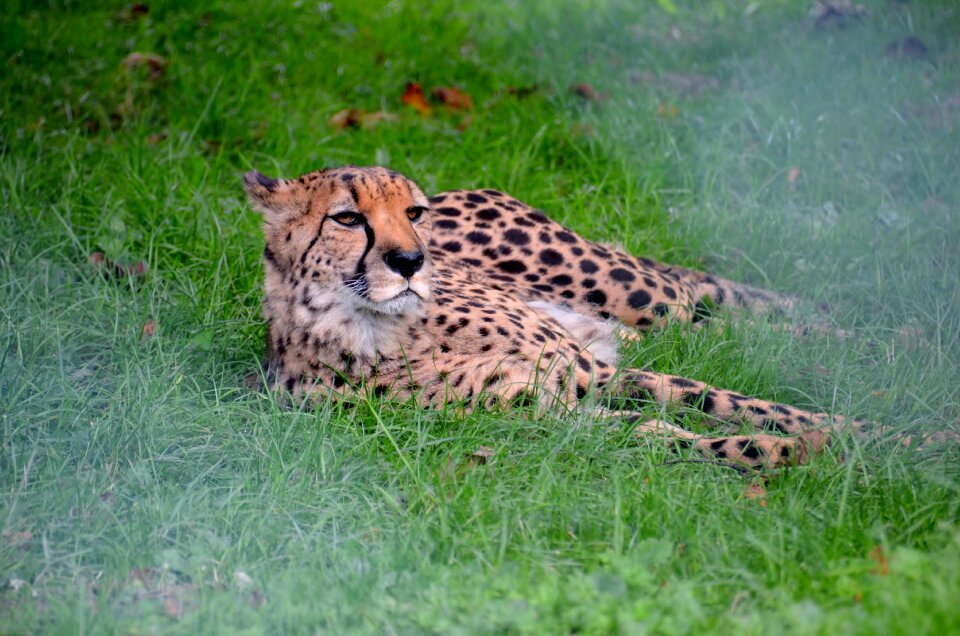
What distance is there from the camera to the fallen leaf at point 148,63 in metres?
6.89

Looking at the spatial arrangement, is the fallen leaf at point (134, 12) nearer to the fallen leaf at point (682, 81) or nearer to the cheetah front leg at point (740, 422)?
the fallen leaf at point (682, 81)

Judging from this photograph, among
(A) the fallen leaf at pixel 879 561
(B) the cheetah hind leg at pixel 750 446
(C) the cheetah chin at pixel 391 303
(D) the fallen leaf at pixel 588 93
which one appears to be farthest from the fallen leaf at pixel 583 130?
(A) the fallen leaf at pixel 879 561

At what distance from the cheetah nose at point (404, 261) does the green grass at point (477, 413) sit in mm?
521

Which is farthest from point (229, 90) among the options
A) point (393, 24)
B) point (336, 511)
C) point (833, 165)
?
point (336, 511)

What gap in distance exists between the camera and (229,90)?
266 inches

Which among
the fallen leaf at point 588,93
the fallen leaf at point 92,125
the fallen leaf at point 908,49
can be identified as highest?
the fallen leaf at point 908,49

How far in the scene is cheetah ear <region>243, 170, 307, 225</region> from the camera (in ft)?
13.4

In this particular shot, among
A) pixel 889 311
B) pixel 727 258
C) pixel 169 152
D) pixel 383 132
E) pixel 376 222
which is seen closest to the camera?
pixel 376 222

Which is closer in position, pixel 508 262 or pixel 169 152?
pixel 508 262

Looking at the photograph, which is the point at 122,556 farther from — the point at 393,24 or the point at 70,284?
the point at 393,24

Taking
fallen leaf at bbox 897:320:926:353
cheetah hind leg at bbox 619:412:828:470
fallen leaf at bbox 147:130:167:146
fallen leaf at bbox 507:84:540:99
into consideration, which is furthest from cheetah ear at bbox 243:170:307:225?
fallen leaf at bbox 507:84:540:99

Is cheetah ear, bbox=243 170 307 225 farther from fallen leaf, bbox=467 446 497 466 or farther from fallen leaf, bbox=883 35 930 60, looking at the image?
fallen leaf, bbox=883 35 930 60

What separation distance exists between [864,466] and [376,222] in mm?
1839

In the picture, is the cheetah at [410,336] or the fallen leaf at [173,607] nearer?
the fallen leaf at [173,607]
